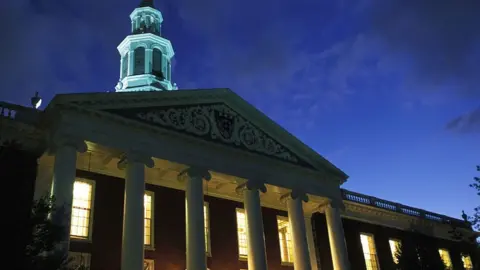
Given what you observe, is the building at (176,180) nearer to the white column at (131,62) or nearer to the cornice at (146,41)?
the white column at (131,62)

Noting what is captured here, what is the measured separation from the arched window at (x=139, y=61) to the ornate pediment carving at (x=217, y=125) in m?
14.5

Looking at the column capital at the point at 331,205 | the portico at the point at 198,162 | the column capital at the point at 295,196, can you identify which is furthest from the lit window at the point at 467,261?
the column capital at the point at 295,196

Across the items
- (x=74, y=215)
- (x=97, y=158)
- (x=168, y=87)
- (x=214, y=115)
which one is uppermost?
(x=168, y=87)

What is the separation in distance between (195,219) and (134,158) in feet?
12.9

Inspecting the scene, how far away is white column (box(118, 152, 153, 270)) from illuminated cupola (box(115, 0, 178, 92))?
1598 centimetres

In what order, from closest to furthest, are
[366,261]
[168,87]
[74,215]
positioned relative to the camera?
[74,215]
[366,261]
[168,87]

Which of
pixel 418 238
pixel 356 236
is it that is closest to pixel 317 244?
pixel 356 236

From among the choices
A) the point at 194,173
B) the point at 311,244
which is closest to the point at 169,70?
the point at 311,244

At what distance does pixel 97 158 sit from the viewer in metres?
24.0

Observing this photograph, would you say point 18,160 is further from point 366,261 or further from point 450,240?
point 450,240

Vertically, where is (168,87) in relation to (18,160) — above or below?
above

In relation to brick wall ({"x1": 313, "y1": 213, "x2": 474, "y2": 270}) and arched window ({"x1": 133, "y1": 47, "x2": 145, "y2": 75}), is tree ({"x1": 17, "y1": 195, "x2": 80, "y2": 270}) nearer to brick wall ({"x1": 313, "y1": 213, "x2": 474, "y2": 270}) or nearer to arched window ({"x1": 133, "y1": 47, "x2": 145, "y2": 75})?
brick wall ({"x1": 313, "y1": 213, "x2": 474, "y2": 270})

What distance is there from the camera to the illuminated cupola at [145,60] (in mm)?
37906

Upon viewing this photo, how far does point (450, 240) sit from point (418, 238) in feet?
28.6
